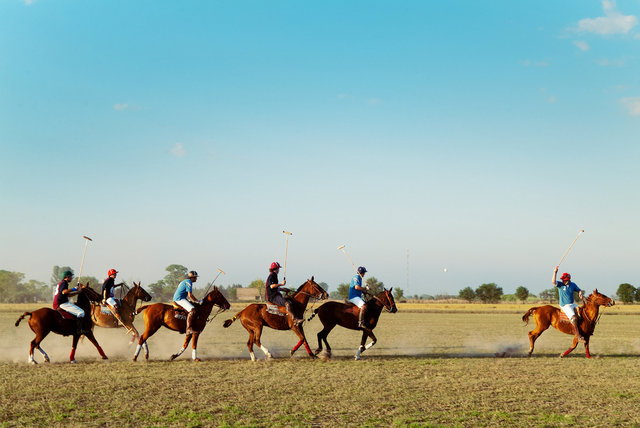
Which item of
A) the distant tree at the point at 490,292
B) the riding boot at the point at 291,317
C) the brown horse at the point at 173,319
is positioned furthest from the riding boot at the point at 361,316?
the distant tree at the point at 490,292

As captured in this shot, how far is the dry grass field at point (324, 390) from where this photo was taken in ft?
30.8

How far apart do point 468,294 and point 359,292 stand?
136319mm

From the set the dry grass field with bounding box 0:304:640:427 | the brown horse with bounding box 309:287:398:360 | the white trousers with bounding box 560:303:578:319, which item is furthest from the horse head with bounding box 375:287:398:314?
the white trousers with bounding box 560:303:578:319

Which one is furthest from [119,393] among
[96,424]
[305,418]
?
[305,418]

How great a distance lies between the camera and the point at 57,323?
16.2 m

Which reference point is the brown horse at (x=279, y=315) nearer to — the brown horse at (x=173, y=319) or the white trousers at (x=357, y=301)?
the brown horse at (x=173, y=319)

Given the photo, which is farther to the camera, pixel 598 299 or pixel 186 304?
pixel 598 299

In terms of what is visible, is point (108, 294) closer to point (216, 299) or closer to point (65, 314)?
point (65, 314)

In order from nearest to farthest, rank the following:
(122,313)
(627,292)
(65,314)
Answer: (65,314) < (122,313) < (627,292)

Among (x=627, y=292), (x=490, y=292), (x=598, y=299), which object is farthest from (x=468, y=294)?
(x=598, y=299)

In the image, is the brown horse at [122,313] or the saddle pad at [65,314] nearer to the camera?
the saddle pad at [65,314]

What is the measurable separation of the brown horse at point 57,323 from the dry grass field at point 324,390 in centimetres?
60

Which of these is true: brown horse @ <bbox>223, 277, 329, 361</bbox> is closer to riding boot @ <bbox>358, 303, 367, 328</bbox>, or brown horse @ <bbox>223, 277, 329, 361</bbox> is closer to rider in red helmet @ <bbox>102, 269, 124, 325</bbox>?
riding boot @ <bbox>358, 303, 367, 328</bbox>

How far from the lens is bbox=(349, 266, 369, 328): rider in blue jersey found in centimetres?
1777
